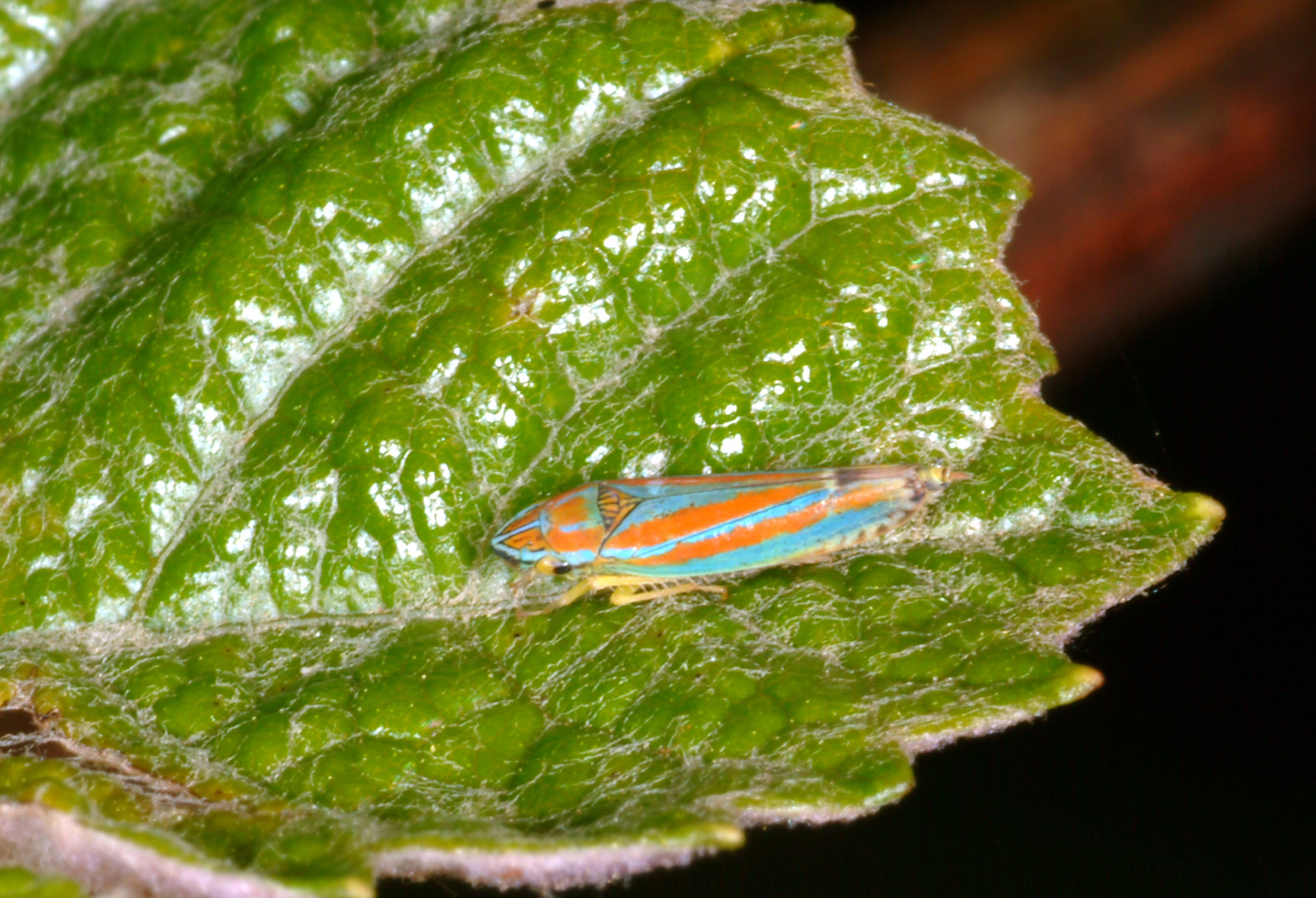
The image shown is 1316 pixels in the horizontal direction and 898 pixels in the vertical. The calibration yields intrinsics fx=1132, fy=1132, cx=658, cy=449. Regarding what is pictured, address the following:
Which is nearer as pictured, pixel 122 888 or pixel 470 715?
pixel 122 888

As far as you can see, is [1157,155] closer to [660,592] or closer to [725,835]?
[660,592]

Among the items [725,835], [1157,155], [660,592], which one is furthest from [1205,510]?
[1157,155]

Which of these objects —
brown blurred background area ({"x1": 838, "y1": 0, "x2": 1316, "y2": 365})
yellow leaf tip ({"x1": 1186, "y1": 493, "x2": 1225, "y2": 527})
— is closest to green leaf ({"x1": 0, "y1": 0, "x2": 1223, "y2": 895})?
yellow leaf tip ({"x1": 1186, "y1": 493, "x2": 1225, "y2": 527})

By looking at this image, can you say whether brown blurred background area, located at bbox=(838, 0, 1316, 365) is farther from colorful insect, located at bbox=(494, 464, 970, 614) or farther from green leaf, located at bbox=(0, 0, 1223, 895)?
colorful insect, located at bbox=(494, 464, 970, 614)

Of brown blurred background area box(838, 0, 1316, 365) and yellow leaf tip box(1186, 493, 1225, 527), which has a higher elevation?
brown blurred background area box(838, 0, 1316, 365)

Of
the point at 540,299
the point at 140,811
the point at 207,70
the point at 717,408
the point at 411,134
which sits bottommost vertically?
the point at 140,811

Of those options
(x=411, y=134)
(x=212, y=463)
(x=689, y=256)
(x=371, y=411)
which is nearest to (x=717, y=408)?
(x=689, y=256)

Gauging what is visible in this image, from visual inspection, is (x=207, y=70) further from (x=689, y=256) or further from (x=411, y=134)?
(x=689, y=256)
